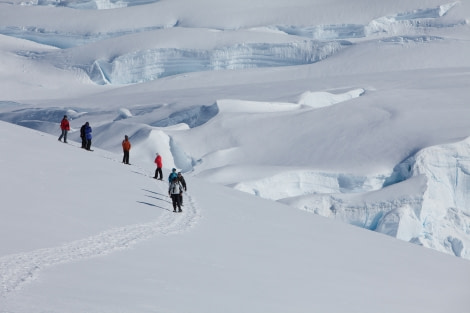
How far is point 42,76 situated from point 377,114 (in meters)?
25.8

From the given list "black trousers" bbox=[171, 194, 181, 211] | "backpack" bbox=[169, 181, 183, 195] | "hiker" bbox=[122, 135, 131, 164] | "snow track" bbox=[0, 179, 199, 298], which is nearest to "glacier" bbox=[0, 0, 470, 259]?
"hiker" bbox=[122, 135, 131, 164]

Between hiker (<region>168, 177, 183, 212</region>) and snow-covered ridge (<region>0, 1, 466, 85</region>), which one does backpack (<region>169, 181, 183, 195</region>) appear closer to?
hiker (<region>168, 177, 183, 212</region>)

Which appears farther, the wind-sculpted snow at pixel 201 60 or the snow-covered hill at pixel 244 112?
the wind-sculpted snow at pixel 201 60

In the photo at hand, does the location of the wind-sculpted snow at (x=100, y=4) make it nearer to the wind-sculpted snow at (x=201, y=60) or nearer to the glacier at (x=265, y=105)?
the glacier at (x=265, y=105)

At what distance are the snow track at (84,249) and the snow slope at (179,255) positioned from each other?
0.07ft

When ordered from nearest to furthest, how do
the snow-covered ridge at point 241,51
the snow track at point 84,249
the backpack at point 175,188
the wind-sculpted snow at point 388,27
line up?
the snow track at point 84,249 → the backpack at point 175,188 → the snow-covered ridge at point 241,51 → the wind-sculpted snow at point 388,27

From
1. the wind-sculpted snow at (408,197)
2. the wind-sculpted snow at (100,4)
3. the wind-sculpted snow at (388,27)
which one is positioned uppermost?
the wind-sculpted snow at (100,4)

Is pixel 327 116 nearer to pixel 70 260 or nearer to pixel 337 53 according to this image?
pixel 337 53

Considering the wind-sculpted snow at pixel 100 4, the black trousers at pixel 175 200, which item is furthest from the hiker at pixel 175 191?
the wind-sculpted snow at pixel 100 4

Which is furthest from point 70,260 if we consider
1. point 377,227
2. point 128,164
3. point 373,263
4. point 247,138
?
point 247,138

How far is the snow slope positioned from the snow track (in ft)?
0.07

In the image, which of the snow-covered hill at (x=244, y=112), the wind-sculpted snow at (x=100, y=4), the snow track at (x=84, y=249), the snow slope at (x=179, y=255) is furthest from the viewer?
the wind-sculpted snow at (x=100, y=4)

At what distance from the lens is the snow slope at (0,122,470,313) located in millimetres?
9039

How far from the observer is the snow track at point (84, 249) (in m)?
8.84
